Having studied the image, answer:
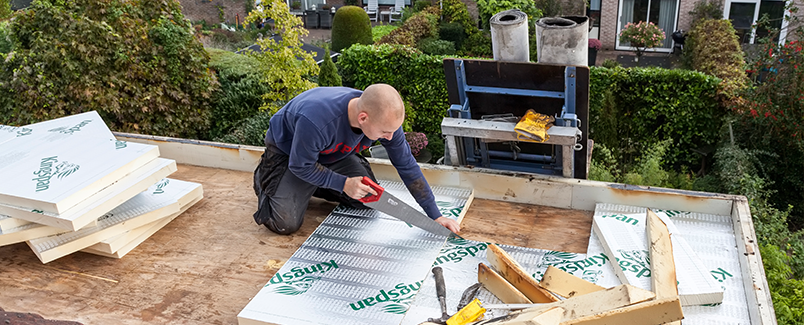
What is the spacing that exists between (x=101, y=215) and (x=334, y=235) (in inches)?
47.2

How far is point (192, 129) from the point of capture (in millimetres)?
6773

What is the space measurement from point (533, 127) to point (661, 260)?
3.57 feet

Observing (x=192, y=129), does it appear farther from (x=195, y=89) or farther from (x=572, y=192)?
(x=572, y=192)

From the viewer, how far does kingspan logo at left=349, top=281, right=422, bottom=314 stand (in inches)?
96.2

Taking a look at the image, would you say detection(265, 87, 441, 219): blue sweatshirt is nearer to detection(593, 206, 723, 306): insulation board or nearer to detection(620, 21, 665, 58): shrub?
detection(593, 206, 723, 306): insulation board

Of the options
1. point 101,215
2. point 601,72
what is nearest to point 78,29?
point 101,215

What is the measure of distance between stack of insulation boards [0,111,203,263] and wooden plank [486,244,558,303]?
6.11ft

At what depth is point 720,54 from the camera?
7.78 meters

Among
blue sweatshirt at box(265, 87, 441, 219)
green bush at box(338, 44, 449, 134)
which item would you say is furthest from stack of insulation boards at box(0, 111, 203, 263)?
green bush at box(338, 44, 449, 134)

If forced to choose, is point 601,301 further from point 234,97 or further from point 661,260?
point 234,97

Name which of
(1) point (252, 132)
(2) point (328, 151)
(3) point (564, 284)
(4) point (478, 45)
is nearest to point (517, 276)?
(3) point (564, 284)

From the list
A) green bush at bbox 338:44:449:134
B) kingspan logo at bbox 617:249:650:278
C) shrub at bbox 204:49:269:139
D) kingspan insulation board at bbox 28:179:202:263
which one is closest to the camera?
kingspan logo at bbox 617:249:650:278

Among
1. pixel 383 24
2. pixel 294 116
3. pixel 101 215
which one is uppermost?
pixel 294 116

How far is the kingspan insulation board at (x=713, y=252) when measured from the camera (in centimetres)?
234
